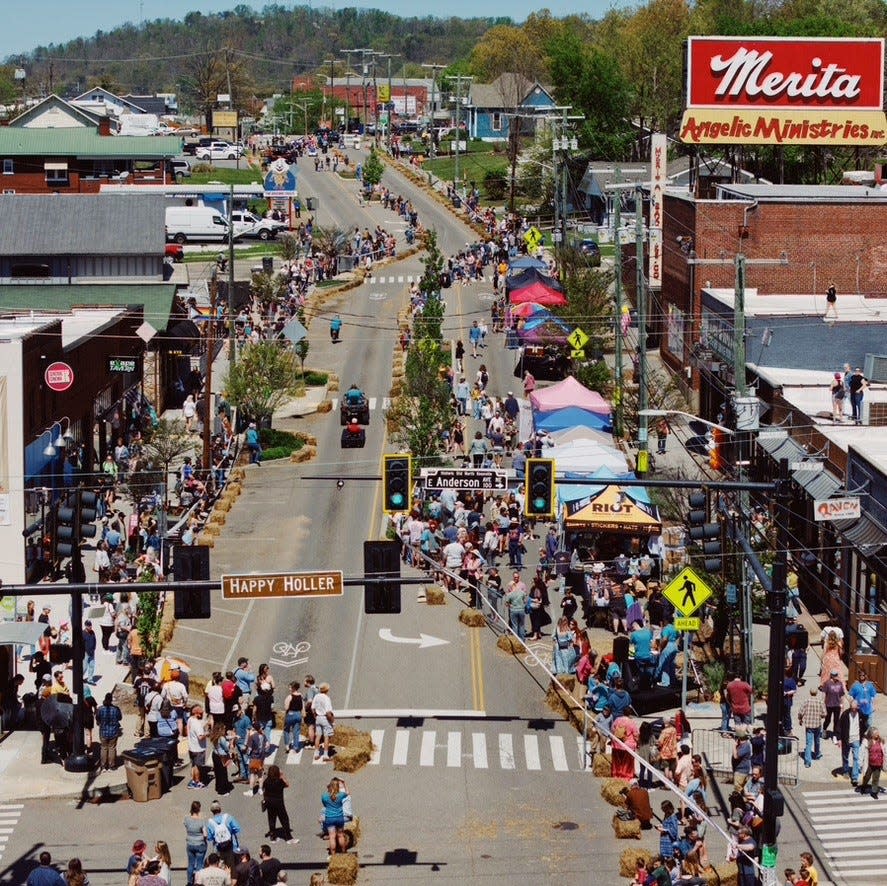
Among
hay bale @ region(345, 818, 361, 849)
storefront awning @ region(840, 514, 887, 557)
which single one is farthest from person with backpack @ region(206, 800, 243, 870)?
storefront awning @ region(840, 514, 887, 557)

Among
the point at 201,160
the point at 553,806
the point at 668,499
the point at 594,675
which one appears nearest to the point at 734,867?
the point at 553,806

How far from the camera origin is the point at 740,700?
30609mm

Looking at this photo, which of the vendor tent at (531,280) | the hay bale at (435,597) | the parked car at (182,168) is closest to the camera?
the hay bale at (435,597)

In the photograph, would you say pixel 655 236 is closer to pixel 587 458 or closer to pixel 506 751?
pixel 587 458

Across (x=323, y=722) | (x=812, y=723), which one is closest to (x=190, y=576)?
(x=323, y=722)

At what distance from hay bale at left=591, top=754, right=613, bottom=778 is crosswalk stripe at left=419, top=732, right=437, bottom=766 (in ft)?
9.65

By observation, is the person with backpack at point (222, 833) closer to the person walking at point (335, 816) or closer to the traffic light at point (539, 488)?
the person walking at point (335, 816)

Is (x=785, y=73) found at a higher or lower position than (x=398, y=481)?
higher

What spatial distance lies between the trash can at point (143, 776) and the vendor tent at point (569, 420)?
24.3 metres

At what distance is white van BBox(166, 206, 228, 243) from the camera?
108 meters

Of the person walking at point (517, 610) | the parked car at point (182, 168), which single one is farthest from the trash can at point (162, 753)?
the parked car at point (182, 168)

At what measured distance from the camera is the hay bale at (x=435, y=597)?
41156 millimetres

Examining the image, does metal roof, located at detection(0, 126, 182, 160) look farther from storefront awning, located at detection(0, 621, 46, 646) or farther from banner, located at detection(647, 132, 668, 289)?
storefront awning, located at detection(0, 621, 46, 646)

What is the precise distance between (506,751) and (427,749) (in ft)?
4.78
